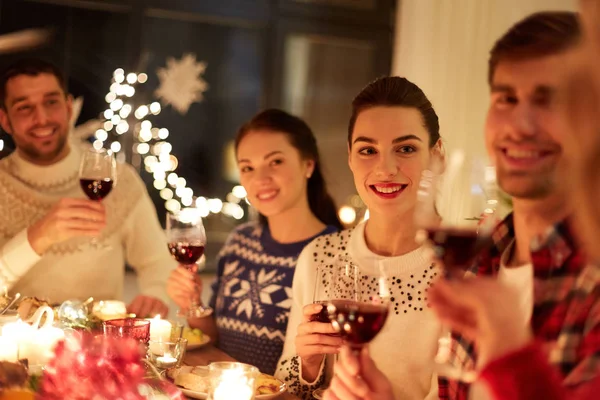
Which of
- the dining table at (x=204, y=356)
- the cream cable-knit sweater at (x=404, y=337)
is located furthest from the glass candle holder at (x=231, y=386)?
the dining table at (x=204, y=356)

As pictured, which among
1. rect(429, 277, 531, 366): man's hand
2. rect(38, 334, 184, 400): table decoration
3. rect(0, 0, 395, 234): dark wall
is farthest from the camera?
rect(0, 0, 395, 234): dark wall

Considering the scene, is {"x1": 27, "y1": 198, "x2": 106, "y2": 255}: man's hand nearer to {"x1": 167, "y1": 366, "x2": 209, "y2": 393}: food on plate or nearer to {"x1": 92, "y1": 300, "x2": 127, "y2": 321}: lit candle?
{"x1": 92, "y1": 300, "x2": 127, "y2": 321}: lit candle

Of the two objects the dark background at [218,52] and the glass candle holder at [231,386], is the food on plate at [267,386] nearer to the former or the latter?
the glass candle holder at [231,386]

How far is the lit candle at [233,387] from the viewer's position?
1203 millimetres

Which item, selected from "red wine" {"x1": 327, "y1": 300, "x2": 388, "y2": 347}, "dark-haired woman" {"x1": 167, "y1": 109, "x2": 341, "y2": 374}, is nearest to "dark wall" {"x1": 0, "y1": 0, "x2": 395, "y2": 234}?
"dark-haired woman" {"x1": 167, "y1": 109, "x2": 341, "y2": 374}

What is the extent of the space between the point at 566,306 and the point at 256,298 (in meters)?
1.21

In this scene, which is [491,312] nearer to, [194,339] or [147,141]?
[194,339]

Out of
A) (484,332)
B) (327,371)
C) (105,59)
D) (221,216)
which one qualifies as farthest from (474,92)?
(484,332)

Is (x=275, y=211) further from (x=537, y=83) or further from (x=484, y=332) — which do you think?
(x=484, y=332)

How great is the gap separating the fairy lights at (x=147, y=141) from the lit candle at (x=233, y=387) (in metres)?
2.37

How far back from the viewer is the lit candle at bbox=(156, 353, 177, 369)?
1.51 metres

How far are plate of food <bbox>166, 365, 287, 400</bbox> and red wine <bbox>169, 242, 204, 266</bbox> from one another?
18.6 inches

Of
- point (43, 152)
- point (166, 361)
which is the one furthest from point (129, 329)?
point (43, 152)

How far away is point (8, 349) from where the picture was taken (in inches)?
53.4
